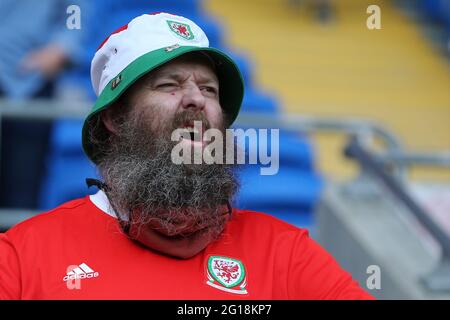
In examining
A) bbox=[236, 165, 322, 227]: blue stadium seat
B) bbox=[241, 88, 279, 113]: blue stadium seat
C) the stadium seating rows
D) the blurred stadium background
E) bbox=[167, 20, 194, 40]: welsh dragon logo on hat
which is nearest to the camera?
bbox=[167, 20, 194, 40]: welsh dragon logo on hat

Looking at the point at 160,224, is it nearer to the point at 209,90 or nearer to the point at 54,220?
the point at 54,220

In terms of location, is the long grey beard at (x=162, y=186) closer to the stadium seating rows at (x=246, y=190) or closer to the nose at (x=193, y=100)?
the nose at (x=193, y=100)

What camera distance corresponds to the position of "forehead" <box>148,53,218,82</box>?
7.03ft

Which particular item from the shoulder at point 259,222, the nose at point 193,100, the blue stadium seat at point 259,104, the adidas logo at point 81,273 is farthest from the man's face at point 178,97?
the blue stadium seat at point 259,104

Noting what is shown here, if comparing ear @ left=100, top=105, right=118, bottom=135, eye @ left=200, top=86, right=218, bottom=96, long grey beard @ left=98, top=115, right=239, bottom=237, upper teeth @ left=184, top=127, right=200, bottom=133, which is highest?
eye @ left=200, top=86, right=218, bottom=96

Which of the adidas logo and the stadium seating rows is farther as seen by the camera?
the stadium seating rows

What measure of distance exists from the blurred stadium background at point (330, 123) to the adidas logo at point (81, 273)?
1.65 ft

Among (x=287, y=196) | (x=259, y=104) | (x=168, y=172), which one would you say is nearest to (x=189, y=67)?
(x=168, y=172)

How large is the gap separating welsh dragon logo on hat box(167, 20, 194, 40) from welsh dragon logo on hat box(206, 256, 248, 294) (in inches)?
22.1

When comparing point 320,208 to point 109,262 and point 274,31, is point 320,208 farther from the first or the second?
point 274,31

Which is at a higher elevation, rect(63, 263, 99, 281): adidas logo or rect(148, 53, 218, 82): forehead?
rect(148, 53, 218, 82): forehead

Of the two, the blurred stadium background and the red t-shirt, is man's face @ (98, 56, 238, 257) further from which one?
the blurred stadium background

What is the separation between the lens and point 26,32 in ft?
13.4

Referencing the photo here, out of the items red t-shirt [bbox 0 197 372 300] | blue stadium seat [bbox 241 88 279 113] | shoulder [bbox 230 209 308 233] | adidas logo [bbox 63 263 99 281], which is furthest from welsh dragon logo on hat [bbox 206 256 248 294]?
blue stadium seat [bbox 241 88 279 113]
